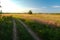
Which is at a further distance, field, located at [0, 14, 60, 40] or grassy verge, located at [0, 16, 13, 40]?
field, located at [0, 14, 60, 40]

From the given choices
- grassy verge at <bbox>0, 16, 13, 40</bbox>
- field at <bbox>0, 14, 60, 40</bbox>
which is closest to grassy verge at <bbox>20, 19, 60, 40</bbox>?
field at <bbox>0, 14, 60, 40</bbox>

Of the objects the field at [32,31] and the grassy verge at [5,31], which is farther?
the field at [32,31]

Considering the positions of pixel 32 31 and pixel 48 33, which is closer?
pixel 48 33

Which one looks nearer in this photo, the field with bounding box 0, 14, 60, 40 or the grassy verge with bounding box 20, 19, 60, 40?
the grassy verge with bounding box 20, 19, 60, 40

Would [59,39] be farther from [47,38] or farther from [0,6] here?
[0,6]

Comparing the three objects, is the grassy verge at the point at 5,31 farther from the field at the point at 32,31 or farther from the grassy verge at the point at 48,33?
the grassy verge at the point at 48,33

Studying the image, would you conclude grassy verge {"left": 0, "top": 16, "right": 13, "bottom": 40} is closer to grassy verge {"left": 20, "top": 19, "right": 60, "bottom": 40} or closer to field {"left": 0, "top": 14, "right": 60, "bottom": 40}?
field {"left": 0, "top": 14, "right": 60, "bottom": 40}

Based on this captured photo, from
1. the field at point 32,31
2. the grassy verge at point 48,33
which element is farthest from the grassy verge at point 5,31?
the grassy verge at point 48,33

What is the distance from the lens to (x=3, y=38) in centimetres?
1459

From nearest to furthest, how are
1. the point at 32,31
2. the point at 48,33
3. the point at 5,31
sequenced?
the point at 48,33, the point at 5,31, the point at 32,31

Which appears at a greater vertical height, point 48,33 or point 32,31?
point 48,33

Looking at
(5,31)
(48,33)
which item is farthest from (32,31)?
(48,33)

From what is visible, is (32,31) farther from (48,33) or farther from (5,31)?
(48,33)

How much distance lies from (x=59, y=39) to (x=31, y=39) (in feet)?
6.34
